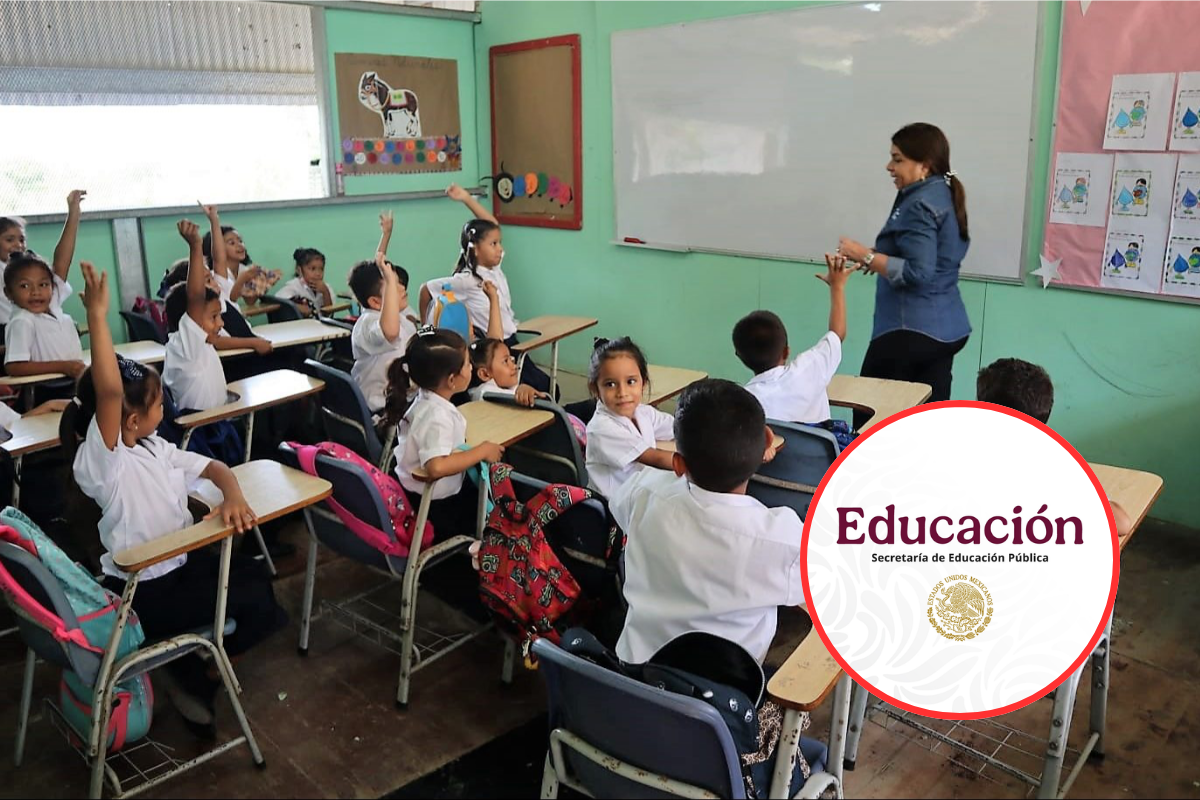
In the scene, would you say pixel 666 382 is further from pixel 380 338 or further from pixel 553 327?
pixel 553 327

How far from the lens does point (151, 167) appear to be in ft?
16.4

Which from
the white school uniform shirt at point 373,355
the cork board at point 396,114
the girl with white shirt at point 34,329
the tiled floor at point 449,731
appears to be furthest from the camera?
the cork board at point 396,114

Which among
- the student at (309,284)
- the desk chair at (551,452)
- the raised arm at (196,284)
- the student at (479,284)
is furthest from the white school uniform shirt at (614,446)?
the student at (309,284)

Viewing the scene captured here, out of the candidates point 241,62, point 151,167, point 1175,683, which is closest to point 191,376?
point 151,167

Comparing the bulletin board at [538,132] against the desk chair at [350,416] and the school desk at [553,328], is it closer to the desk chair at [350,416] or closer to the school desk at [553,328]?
the school desk at [553,328]

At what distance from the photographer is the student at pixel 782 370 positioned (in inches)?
104

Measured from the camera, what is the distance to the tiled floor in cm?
215

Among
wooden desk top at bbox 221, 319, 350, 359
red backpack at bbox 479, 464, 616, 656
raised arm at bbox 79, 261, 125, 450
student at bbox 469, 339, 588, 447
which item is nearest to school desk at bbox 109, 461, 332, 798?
raised arm at bbox 79, 261, 125, 450

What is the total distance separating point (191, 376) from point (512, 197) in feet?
11.0

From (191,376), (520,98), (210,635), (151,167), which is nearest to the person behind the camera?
(210,635)

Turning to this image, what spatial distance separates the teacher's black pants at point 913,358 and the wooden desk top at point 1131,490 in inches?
47.4

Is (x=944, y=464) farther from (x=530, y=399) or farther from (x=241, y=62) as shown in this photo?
(x=241, y=62)

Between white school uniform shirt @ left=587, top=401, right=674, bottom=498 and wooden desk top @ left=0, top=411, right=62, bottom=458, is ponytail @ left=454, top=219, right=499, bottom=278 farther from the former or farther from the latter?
white school uniform shirt @ left=587, top=401, right=674, bottom=498

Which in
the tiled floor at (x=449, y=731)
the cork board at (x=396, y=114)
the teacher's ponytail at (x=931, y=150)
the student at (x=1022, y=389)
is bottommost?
A: the tiled floor at (x=449, y=731)
